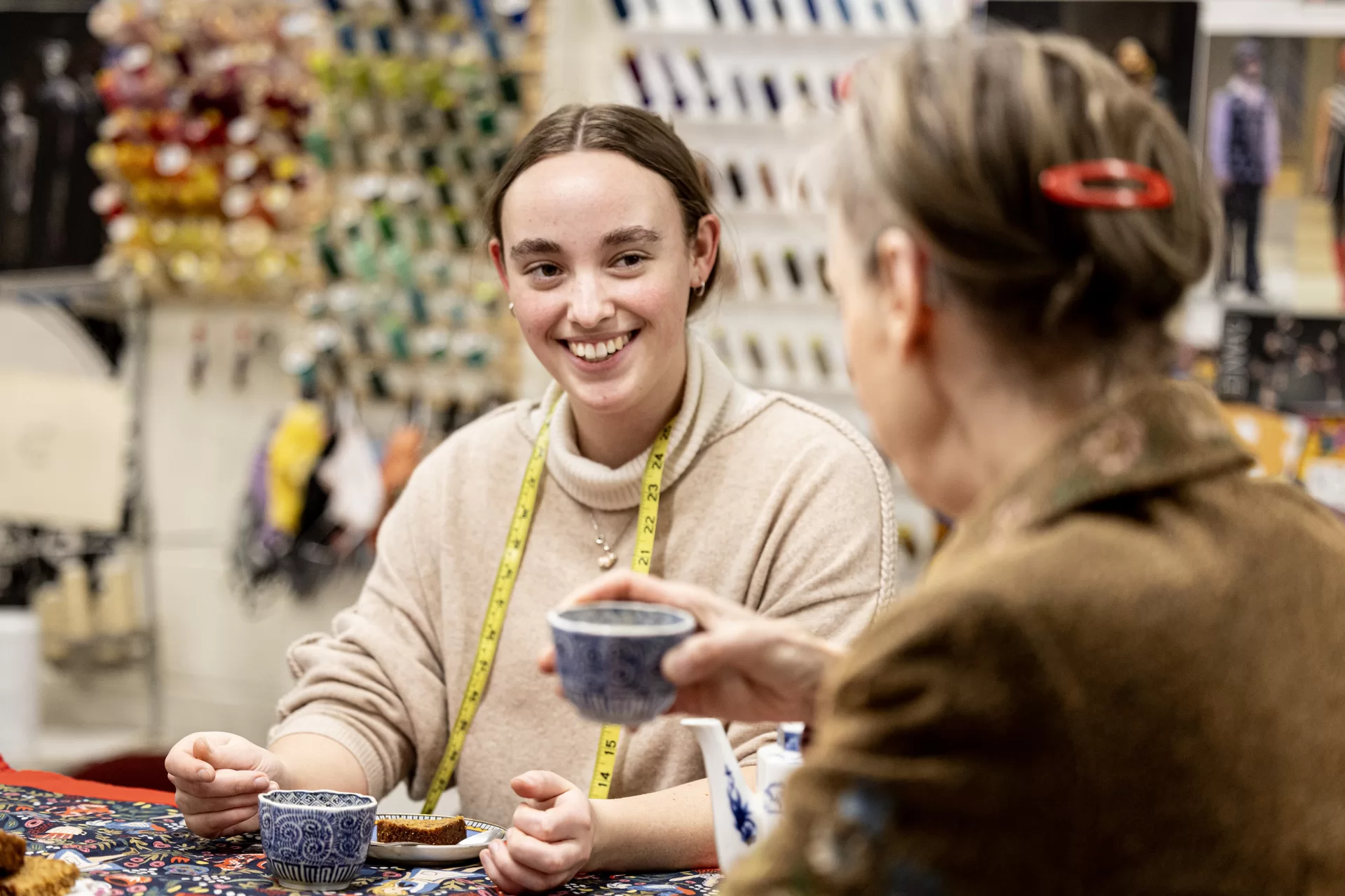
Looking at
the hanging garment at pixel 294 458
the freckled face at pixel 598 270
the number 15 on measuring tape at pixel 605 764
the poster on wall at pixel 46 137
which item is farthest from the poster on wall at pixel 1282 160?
the poster on wall at pixel 46 137

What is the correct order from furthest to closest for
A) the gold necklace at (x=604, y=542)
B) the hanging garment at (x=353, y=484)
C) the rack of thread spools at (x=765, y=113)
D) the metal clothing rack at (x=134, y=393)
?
1. the metal clothing rack at (x=134, y=393)
2. the hanging garment at (x=353, y=484)
3. the rack of thread spools at (x=765, y=113)
4. the gold necklace at (x=604, y=542)

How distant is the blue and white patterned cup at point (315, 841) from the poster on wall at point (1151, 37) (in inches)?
141

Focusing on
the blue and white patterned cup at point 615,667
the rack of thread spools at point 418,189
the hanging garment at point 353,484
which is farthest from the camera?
the hanging garment at point 353,484

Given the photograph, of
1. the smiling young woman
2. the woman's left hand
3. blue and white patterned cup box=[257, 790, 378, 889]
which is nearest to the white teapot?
the woman's left hand

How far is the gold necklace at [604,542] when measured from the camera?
218 centimetres

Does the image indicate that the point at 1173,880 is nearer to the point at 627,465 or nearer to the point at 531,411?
the point at 627,465

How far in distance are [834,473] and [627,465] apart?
318 mm

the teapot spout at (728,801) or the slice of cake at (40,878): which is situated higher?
the teapot spout at (728,801)

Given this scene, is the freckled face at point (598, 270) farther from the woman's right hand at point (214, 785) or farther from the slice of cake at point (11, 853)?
the slice of cake at point (11, 853)

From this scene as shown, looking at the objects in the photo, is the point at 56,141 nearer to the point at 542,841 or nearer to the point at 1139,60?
the point at 1139,60

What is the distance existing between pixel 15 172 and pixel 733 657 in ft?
16.1

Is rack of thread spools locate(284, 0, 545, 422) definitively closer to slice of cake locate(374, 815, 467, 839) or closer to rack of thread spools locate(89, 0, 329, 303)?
rack of thread spools locate(89, 0, 329, 303)

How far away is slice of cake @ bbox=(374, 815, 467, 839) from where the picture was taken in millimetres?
1717

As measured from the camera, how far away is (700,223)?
2.25m
